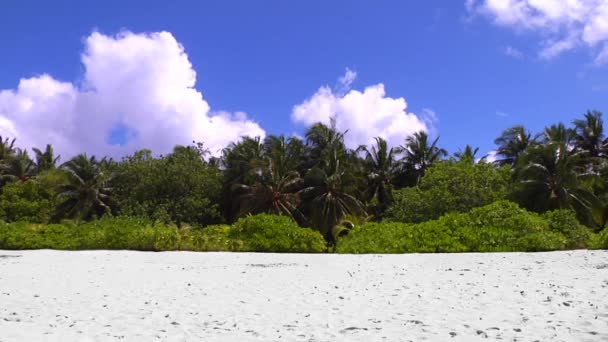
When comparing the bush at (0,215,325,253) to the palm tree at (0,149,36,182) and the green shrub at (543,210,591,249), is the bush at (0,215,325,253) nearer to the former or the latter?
the green shrub at (543,210,591,249)

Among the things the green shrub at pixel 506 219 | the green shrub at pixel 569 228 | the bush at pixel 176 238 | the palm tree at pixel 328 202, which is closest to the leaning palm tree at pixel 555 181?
the green shrub at pixel 569 228

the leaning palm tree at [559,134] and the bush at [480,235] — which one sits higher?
the leaning palm tree at [559,134]

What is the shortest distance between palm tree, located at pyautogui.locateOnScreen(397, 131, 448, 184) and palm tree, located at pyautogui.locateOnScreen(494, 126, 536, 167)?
4.28 metres

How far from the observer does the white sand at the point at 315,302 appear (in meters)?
5.07

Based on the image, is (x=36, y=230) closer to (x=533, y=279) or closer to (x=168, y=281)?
(x=168, y=281)

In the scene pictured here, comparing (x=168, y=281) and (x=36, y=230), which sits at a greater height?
(x=36, y=230)

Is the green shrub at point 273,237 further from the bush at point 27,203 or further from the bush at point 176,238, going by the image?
the bush at point 27,203

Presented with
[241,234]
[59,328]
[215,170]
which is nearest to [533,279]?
[59,328]

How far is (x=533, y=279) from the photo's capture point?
8.20 m

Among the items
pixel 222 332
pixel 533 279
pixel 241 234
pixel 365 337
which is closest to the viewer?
pixel 365 337

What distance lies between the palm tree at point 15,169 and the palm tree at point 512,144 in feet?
119

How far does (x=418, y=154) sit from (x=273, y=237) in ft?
66.3

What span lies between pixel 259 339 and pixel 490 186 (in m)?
23.6

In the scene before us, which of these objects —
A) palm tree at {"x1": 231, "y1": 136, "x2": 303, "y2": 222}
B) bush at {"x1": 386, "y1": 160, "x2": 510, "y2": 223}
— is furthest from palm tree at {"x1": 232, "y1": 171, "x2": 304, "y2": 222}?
bush at {"x1": 386, "y1": 160, "x2": 510, "y2": 223}
